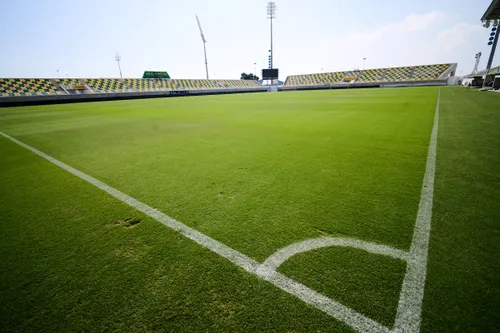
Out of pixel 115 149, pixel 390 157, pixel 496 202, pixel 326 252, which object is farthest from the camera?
pixel 115 149

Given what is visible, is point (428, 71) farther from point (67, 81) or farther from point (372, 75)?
point (67, 81)

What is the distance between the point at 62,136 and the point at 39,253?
7.65 meters

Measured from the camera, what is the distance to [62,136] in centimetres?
803

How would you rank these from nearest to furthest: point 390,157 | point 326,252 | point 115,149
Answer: point 326,252
point 390,157
point 115,149

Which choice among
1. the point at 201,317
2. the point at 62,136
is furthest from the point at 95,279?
the point at 62,136

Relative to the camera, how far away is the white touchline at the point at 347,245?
1.43 meters

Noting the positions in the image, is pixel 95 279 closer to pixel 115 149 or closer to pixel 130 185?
pixel 130 185

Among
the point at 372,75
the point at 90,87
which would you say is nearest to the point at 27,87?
the point at 90,87

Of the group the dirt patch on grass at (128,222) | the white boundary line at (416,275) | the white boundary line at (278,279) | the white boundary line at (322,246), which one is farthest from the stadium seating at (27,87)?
the white boundary line at (416,275)

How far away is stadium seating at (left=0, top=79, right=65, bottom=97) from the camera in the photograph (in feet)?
113

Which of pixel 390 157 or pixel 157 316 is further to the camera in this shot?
pixel 390 157

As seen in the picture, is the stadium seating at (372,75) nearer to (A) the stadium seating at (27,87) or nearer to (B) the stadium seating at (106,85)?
(B) the stadium seating at (106,85)

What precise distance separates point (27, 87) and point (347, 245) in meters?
52.0

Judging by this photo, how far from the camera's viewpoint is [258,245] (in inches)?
83.8
